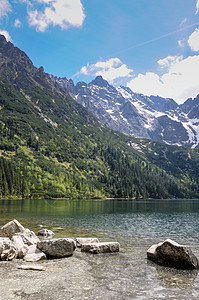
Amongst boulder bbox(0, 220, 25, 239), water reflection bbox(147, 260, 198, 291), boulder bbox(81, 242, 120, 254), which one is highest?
boulder bbox(0, 220, 25, 239)

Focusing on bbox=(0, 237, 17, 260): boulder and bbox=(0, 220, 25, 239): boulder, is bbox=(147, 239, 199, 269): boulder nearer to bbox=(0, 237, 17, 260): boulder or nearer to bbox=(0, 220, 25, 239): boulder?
bbox=(0, 237, 17, 260): boulder

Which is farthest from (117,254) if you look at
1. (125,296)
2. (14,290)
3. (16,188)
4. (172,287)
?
(16,188)

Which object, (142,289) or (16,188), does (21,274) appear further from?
(16,188)

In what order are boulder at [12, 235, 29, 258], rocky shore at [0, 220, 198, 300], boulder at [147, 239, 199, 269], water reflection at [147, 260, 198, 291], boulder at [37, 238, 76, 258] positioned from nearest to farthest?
rocky shore at [0, 220, 198, 300], water reflection at [147, 260, 198, 291], boulder at [147, 239, 199, 269], boulder at [12, 235, 29, 258], boulder at [37, 238, 76, 258]

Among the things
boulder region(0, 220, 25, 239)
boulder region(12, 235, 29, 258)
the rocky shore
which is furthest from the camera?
boulder region(0, 220, 25, 239)

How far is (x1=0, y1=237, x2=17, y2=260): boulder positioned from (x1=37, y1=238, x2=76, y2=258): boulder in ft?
7.87

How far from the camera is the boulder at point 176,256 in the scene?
57.7 feet

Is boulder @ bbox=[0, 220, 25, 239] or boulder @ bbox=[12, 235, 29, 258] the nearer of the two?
boulder @ bbox=[12, 235, 29, 258]

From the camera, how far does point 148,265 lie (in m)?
18.6

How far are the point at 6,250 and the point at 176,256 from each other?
14322 mm

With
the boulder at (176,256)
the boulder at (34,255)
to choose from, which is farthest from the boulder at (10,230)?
the boulder at (176,256)

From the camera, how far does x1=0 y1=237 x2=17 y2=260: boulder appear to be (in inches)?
735

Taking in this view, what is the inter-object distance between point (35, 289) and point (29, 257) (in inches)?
336

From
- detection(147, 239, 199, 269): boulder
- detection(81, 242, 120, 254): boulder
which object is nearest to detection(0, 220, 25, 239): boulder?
detection(81, 242, 120, 254): boulder
